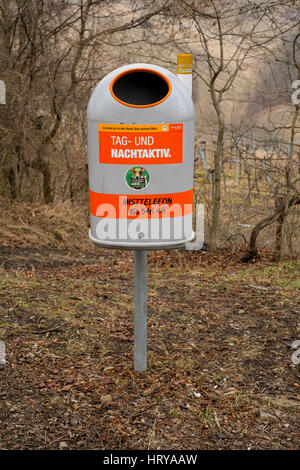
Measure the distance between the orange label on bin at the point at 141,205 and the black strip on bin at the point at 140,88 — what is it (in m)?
0.61

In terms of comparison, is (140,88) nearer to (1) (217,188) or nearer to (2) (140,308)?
Result: (2) (140,308)

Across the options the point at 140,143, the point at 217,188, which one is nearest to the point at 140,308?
the point at 140,143

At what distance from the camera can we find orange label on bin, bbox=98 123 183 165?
2875 mm

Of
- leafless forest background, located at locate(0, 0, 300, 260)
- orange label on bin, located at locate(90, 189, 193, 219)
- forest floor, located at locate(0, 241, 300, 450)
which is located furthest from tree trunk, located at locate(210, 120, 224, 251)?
orange label on bin, located at locate(90, 189, 193, 219)

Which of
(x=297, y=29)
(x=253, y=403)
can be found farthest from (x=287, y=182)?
(x=253, y=403)

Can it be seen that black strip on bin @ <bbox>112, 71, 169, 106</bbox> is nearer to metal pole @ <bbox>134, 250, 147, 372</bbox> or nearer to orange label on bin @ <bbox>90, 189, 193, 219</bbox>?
orange label on bin @ <bbox>90, 189, 193, 219</bbox>

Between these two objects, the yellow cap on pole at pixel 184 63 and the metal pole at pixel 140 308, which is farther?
the metal pole at pixel 140 308

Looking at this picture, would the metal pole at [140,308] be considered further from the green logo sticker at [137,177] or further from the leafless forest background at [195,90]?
the leafless forest background at [195,90]

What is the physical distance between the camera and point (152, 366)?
3.75 m

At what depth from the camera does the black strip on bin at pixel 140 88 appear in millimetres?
3133

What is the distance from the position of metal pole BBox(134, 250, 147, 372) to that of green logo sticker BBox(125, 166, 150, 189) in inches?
19.9

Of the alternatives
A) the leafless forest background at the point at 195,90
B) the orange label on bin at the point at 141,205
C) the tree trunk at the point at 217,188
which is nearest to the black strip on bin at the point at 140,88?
the orange label on bin at the point at 141,205

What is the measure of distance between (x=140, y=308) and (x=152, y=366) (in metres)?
0.60

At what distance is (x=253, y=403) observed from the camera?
333cm
